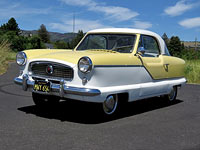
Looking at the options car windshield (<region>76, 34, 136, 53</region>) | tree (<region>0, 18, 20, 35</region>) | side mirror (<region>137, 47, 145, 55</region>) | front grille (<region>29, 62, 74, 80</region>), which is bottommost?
front grille (<region>29, 62, 74, 80</region>)

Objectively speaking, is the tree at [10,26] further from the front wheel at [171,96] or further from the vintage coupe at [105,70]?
the vintage coupe at [105,70]

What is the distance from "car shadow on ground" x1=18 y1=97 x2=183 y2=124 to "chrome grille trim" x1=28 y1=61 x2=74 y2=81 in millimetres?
699

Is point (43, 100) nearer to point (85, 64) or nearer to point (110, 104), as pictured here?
point (110, 104)

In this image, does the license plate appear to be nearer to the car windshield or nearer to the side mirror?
the car windshield

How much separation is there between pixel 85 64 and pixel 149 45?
2.11 meters

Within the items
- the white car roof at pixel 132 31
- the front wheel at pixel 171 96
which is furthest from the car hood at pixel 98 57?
the front wheel at pixel 171 96

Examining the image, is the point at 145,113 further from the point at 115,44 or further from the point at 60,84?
the point at 60,84

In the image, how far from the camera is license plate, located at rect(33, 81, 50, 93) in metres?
4.38

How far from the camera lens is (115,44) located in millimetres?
5480

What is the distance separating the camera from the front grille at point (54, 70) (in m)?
4.37

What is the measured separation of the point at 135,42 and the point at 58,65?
1718 mm

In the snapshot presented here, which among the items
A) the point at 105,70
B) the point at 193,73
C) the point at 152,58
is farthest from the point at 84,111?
the point at 193,73

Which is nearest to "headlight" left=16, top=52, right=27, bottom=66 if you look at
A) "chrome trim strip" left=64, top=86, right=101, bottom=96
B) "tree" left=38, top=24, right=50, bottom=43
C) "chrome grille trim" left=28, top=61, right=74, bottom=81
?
"chrome grille trim" left=28, top=61, right=74, bottom=81

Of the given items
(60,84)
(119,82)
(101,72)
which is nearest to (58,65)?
(60,84)
